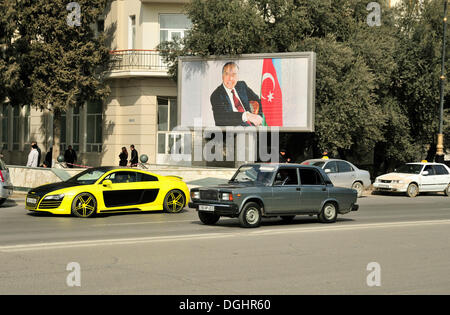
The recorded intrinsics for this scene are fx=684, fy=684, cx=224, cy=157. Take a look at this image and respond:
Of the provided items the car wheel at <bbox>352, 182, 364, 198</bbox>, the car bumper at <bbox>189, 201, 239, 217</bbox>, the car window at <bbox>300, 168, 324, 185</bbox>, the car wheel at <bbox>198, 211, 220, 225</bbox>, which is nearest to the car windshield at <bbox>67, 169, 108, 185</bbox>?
the car wheel at <bbox>198, 211, 220, 225</bbox>

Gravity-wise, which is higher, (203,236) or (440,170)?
(440,170)

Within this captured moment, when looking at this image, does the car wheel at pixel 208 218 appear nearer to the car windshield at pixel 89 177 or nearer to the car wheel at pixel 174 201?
the car wheel at pixel 174 201

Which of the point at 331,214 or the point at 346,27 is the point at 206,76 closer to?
the point at 346,27

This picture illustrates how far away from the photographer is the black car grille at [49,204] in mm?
17531

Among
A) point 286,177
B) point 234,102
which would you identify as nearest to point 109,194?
point 286,177

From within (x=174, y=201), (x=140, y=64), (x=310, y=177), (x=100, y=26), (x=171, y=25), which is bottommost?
(x=174, y=201)

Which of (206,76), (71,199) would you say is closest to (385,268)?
(71,199)

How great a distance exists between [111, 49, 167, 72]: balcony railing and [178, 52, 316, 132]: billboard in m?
3.47

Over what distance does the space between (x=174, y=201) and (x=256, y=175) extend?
4345mm

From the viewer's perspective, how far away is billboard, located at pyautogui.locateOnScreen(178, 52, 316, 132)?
30969 mm

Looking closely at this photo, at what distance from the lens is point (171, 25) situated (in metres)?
36.7

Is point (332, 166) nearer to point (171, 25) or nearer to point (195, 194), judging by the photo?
point (195, 194)
